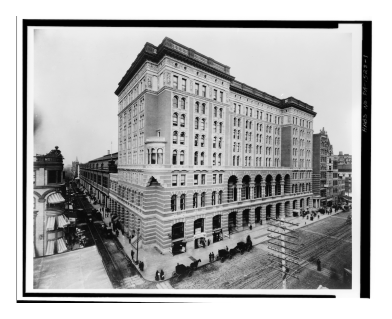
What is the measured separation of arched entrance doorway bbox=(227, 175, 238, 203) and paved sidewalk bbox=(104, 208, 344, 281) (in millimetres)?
2326

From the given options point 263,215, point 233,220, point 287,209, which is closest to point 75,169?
point 233,220

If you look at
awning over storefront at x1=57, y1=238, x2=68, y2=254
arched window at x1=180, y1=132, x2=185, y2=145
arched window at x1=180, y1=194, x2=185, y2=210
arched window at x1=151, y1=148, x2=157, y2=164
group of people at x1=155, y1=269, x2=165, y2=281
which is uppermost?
arched window at x1=180, y1=132, x2=185, y2=145

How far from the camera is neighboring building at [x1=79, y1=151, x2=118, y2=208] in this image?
9.31 metres

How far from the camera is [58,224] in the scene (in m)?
9.04

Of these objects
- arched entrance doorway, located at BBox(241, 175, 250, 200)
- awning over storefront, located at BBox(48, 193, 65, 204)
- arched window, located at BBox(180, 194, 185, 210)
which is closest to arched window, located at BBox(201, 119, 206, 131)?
arched window, located at BBox(180, 194, 185, 210)

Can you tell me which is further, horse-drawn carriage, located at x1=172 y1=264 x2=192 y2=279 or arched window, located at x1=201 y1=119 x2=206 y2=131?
arched window, located at x1=201 y1=119 x2=206 y2=131

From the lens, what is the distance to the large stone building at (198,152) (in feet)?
32.0

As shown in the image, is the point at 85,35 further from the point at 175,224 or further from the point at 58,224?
the point at 175,224

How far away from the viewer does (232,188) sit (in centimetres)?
1188

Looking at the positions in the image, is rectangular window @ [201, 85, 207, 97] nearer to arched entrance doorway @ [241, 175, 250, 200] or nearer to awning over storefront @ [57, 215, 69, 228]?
arched entrance doorway @ [241, 175, 250, 200]

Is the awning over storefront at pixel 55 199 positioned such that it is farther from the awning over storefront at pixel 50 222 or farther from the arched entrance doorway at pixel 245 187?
the arched entrance doorway at pixel 245 187

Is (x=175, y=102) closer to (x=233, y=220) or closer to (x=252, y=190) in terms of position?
(x=252, y=190)

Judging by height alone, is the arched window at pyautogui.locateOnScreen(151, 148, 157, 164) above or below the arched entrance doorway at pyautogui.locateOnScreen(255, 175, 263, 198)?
above
